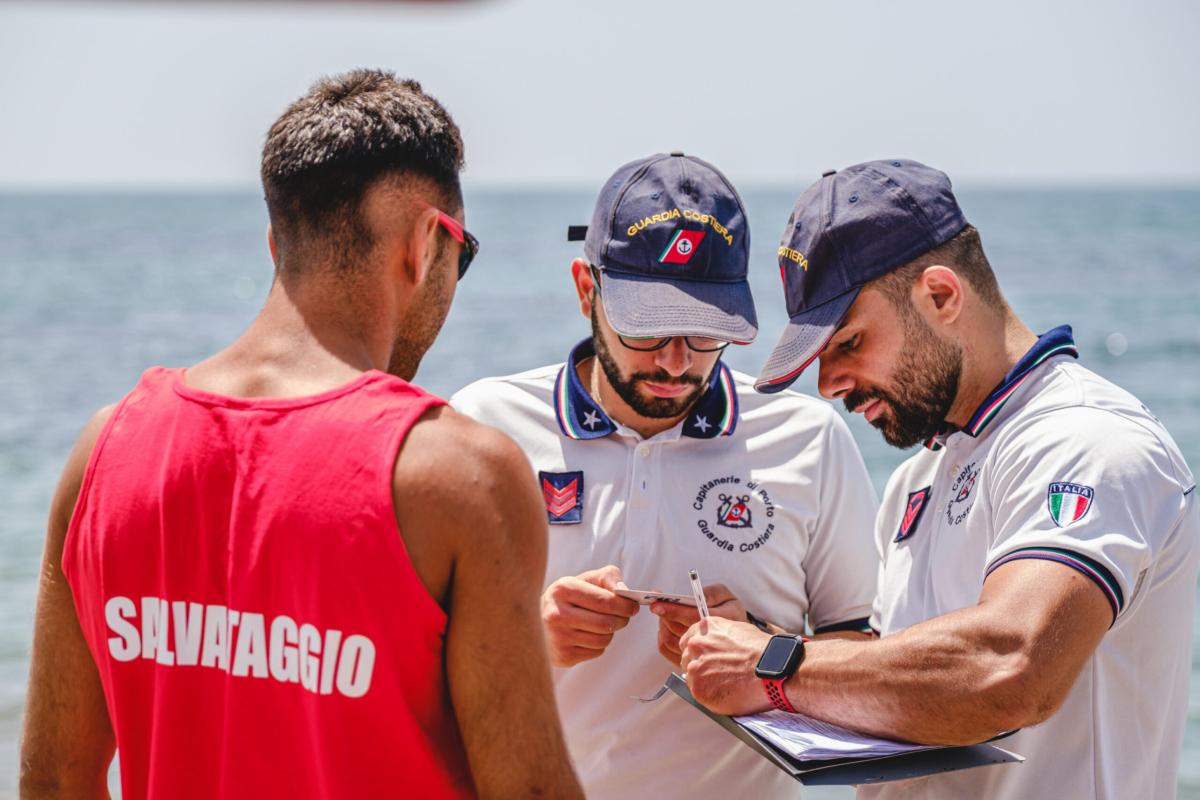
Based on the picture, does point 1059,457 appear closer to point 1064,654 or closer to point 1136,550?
point 1136,550

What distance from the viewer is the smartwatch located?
232 centimetres

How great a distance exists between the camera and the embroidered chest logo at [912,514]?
2.61 metres

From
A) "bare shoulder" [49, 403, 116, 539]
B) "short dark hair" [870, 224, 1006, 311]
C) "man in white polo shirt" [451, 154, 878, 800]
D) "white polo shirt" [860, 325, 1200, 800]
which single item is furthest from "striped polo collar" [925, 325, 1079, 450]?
"bare shoulder" [49, 403, 116, 539]

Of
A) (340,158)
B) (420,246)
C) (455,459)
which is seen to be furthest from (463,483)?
(340,158)

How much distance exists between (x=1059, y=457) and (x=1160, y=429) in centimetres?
23

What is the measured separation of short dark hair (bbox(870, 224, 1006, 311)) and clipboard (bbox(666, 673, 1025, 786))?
2.78 feet

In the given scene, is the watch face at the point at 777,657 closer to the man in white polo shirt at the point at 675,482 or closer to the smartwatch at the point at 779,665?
the smartwatch at the point at 779,665

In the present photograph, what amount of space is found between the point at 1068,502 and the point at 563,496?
46.3 inches

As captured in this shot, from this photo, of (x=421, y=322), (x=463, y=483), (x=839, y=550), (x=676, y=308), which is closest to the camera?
(x=463, y=483)

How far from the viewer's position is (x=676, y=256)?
2900mm

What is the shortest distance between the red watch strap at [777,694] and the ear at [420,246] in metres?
0.97

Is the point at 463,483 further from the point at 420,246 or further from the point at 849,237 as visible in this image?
the point at 849,237

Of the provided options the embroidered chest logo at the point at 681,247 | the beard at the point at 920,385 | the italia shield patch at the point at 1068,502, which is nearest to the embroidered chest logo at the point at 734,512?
the beard at the point at 920,385

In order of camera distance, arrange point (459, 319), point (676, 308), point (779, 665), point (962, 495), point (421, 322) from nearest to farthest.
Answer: point (421, 322)
point (779, 665)
point (962, 495)
point (676, 308)
point (459, 319)
